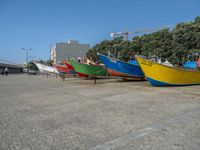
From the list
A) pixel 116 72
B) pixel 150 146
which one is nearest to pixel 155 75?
pixel 116 72

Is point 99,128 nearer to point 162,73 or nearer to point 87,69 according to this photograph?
point 162,73

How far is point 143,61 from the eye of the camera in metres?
9.00

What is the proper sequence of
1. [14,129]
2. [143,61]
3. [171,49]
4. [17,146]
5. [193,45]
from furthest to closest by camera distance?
1. [171,49]
2. [193,45]
3. [143,61]
4. [14,129]
5. [17,146]

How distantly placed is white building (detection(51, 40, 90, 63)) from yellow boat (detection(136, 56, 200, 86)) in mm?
66549

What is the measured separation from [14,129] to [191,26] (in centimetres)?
1685

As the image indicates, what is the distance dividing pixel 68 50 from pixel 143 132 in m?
75.8

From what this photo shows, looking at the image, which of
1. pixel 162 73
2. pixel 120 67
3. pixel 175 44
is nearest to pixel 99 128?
pixel 162 73

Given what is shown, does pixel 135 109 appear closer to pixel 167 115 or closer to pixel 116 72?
pixel 167 115

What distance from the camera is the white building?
74062 mm

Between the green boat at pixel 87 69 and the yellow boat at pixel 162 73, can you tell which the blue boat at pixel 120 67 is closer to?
the green boat at pixel 87 69

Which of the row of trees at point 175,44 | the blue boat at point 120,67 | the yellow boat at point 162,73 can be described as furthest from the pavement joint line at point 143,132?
the row of trees at point 175,44

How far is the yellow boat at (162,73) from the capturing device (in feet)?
29.3

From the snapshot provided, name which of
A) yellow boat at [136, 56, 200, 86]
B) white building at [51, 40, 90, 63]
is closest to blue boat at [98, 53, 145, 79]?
yellow boat at [136, 56, 200, 86]

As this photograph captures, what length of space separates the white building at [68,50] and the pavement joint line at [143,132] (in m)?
71.8
